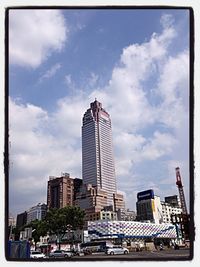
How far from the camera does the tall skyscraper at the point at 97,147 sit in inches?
313

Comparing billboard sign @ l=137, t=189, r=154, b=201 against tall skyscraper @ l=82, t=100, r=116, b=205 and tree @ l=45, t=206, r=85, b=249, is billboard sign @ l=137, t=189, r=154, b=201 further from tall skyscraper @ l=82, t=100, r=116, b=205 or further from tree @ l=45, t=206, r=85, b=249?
tree @ l=45, t=206, r=85, b=249

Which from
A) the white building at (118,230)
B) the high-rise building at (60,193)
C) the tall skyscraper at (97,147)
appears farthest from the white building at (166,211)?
the high-rise building at (60,193)

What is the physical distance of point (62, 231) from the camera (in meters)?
13.8

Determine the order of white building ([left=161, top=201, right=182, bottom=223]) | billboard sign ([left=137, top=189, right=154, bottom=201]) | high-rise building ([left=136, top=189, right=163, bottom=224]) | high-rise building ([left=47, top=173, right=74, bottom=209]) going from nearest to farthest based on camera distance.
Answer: high-rise building ([left=47, top=173, right=74, bottom=209])
high-rise building ([left=136, top=189, right=163, bottom=224])
billboard sign ([left=137, top=189, right=154, bottom=201])
white building ([left=161, top=201, right=182, bottom=223])

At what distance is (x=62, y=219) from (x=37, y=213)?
2.15 m

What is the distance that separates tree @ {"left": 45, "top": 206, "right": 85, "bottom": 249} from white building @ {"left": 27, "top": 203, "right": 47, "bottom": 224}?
65cm

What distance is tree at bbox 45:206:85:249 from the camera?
13789mm

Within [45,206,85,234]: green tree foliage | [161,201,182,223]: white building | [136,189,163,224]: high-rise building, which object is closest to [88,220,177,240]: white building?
[136,189,163,224]: high-rise building

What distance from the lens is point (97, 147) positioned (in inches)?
421

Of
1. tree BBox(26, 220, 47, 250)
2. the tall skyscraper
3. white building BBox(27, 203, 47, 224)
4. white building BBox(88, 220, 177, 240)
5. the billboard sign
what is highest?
→ the tall skyscraper

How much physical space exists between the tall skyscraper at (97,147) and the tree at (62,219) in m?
1.43

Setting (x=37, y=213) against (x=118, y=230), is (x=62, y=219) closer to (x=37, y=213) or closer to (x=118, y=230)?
(x=37, y=213)

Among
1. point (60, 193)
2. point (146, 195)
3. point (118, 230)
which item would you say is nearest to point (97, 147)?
point (60, 193)
